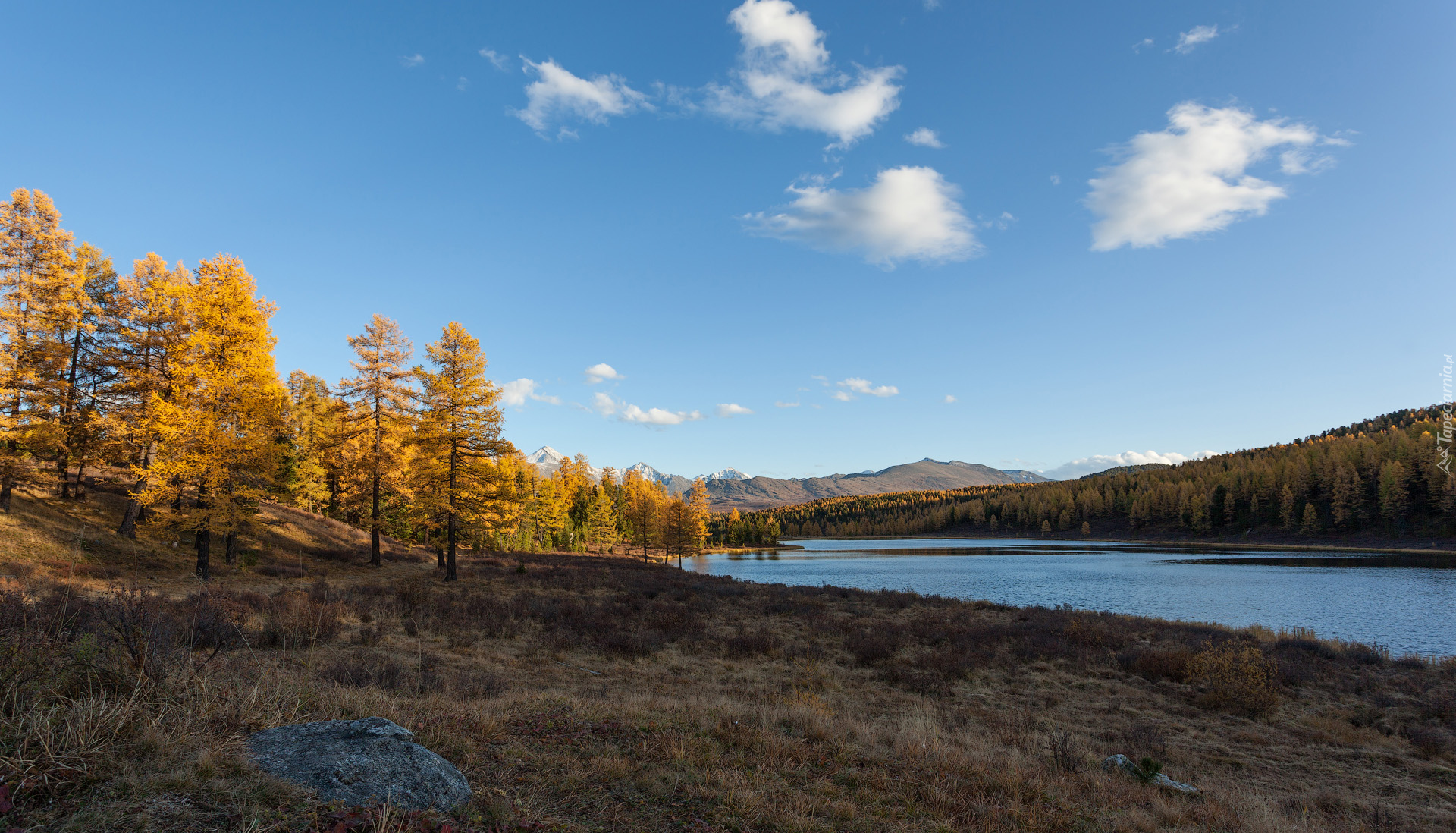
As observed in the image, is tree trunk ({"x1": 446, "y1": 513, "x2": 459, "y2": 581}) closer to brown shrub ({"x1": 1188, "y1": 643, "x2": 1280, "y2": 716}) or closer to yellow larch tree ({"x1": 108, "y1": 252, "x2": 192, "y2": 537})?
yellow larch tree ({"x1": 108, "y1": 252, "x2": 192, "y2": 537})

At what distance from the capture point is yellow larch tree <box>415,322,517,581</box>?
95.7ft

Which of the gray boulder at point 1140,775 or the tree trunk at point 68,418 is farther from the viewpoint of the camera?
the tree trunk at point 68,418

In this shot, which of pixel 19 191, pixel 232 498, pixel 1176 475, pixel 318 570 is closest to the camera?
pixel 232 498

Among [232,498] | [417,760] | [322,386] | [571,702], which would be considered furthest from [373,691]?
[322,386]

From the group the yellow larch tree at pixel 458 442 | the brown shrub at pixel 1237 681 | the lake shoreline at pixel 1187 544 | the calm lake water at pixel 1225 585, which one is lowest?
the lake shoreline at pixel 1187 544

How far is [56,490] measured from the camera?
28.9m

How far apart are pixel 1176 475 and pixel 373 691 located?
17465 cm

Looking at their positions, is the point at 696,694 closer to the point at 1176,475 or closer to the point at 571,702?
the point at 571,702

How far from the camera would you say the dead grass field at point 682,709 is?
4691mm

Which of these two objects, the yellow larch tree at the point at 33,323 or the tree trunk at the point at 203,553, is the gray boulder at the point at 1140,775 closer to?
the tree trunk at the point at 203,553

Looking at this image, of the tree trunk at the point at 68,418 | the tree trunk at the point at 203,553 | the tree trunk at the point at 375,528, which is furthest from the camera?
the tree trunk at the point at 375,528

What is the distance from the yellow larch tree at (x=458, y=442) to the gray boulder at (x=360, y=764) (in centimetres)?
2514

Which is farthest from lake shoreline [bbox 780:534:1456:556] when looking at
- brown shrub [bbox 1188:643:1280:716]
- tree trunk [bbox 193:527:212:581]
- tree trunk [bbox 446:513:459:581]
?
tree trunk [bbox 193:527:212:581]

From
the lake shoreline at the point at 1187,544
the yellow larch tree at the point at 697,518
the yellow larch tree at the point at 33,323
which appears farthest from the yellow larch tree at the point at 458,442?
the lake shoreline at the point at 1187,544
